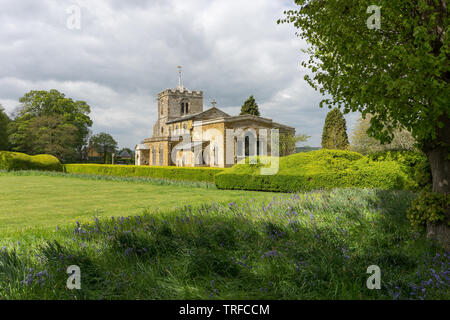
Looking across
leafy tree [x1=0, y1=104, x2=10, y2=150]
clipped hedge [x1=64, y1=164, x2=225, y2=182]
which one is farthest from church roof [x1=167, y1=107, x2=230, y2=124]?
leafy tree [x1=0, y1=104, x2=10, y2=150]

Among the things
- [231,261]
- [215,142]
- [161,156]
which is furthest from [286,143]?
[231,261]

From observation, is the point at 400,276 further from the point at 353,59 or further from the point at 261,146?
the point at 261,146

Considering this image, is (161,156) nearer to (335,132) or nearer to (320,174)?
(335,132)

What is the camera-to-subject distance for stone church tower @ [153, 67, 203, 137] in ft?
174

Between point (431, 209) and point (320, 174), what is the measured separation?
6.61 meters

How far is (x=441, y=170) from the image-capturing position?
4656 mm

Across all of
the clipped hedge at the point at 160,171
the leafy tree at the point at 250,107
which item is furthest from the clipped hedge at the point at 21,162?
the leafy tree at the point at 250,107

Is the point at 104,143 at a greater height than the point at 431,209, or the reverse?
the point at 104,143

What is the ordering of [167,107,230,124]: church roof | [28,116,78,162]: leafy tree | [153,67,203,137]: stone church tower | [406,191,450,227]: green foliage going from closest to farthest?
[406,191,450,227]: green foliage, [28,116,78,162]: leafy tree, [167,107,230,124]: church roof, [153,67,203,137]: stone church tower

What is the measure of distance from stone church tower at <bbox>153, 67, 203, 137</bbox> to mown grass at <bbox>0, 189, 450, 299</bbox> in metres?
49.0
